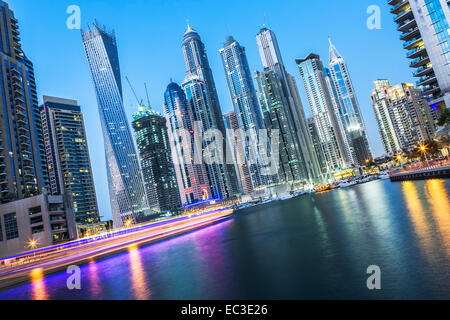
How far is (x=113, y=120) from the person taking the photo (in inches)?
7116

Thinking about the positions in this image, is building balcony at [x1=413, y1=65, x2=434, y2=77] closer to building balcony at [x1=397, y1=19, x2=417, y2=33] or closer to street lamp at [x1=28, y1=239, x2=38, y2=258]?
building balcony at [x1=397, y1=19, x2=417, y2=33]

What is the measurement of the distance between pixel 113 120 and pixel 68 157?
33.9 metres

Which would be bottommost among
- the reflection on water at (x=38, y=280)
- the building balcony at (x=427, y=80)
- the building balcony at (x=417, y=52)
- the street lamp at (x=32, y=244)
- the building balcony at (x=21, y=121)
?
the reflection on water at (x=38, y=280)

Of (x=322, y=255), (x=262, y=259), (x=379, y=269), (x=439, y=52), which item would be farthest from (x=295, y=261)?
(x=439, y=52)

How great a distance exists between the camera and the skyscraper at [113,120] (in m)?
180

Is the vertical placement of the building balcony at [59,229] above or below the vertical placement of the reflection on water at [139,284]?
above

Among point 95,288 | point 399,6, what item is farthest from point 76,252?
point 399,6

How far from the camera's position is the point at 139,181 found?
199 meters

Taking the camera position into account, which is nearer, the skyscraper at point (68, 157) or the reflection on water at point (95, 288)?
the reflection on water at point (95, 288)

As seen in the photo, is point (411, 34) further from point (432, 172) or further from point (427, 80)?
point (432, 172)

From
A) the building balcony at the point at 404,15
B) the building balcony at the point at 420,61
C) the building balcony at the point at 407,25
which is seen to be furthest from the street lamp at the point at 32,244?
the building balcony at the point at 404,15

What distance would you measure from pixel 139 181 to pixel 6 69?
384 ft

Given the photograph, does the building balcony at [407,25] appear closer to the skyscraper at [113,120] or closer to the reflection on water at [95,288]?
the reflection on water at [95,288]

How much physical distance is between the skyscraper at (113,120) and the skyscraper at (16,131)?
72.3m
